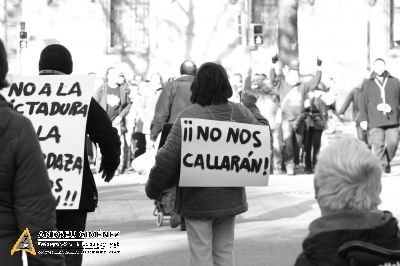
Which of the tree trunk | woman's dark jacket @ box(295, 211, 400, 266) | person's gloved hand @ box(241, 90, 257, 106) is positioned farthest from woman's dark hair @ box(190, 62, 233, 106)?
the tree trunk

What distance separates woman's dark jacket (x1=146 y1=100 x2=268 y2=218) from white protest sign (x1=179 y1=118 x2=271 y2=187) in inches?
1.6

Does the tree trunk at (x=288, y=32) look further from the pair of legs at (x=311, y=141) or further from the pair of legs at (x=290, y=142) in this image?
the pair of legs at (x=290, y=142)

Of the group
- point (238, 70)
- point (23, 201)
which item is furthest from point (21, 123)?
point (238, 70)

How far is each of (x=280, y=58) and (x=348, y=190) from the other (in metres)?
26.2

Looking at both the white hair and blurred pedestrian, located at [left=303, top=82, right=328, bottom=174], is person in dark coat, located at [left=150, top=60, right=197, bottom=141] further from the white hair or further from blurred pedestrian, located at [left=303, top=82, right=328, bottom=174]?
blurred pedestrian, located at [left=303, top=82, right=328, bottom=174]

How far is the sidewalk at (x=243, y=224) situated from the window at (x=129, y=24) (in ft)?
57.0

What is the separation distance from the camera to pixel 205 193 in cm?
736

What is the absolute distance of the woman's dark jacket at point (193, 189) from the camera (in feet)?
23.7

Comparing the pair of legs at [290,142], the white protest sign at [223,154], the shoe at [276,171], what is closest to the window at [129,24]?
the pair of legs at [290,142]

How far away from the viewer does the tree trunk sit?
97.2ft

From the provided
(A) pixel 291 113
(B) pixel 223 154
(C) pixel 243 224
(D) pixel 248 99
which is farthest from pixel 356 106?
(B) pixel 223 154

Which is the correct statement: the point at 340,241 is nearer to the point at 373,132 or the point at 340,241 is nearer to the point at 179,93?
the point at 179,93

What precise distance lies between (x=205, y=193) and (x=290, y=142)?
13248 mm

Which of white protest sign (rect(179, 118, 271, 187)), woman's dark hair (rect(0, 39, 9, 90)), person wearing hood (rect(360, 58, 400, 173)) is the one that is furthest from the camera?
person wearing hood (rect(360, 58, 400, 173))
